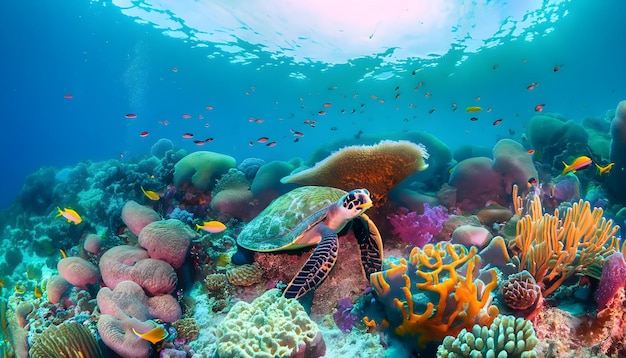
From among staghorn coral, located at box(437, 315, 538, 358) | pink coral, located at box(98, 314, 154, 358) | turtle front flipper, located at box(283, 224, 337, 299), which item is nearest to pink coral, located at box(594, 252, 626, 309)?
staghorn coral, located at box(437, 315, 538, 358)

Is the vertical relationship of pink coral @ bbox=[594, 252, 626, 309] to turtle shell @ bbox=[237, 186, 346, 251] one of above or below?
above

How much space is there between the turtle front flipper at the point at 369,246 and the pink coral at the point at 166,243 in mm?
2802

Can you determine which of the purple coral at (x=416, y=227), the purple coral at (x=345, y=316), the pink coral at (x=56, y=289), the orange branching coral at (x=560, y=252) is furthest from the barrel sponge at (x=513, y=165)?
the pink coral at (x=56, y=289)

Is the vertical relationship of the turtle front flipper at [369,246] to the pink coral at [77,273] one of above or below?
above

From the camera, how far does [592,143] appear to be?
980 cm

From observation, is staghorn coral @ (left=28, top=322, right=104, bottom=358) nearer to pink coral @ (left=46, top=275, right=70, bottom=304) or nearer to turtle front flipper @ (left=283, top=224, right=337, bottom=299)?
pink coral @ (left=46, top=275, right=70, bottom=304)

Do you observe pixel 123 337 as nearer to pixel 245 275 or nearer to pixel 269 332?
pixel 245 275

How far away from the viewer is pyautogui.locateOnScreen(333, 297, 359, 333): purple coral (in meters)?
3.53

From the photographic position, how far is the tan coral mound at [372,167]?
5.20m

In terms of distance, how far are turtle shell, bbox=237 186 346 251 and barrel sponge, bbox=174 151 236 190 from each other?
373 centimetres

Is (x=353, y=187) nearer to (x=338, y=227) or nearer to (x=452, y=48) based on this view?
(x=338, y=227)

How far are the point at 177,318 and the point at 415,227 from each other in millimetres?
4105

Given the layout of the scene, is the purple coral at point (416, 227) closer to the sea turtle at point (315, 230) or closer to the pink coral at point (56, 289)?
the sea turtle at point (315, 230)

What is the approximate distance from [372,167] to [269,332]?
348 centimetres
